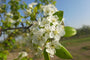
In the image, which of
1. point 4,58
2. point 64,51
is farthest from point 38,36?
point 4,58

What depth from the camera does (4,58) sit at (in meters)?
1.62

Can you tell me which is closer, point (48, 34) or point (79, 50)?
point (48, 34)

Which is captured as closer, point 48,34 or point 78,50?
point 48,34

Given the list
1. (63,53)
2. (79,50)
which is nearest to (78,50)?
(79,50)

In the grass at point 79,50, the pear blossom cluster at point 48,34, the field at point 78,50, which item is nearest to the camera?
the pear blossom cluster at point 48,34

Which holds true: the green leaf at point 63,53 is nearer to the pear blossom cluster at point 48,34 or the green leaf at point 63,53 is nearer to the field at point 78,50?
the pear blossom cluster at point 48,34

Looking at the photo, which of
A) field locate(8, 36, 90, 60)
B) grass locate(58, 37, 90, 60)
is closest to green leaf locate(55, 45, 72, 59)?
field locate(8, 36, 90, 60)

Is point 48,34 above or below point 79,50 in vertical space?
above

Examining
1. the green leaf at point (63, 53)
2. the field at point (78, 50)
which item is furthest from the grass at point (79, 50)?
the green leaf at point (63, 53)

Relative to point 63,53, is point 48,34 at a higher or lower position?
higher

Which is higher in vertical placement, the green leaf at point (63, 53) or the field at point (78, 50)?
the green leaf at point (63, 53)

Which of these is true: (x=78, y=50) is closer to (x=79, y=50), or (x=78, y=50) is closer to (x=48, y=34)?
(x=79, y=50)

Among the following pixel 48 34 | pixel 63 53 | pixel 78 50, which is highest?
pixel 48 34

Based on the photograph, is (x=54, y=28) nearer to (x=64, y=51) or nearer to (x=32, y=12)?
(x=64, y=51)
